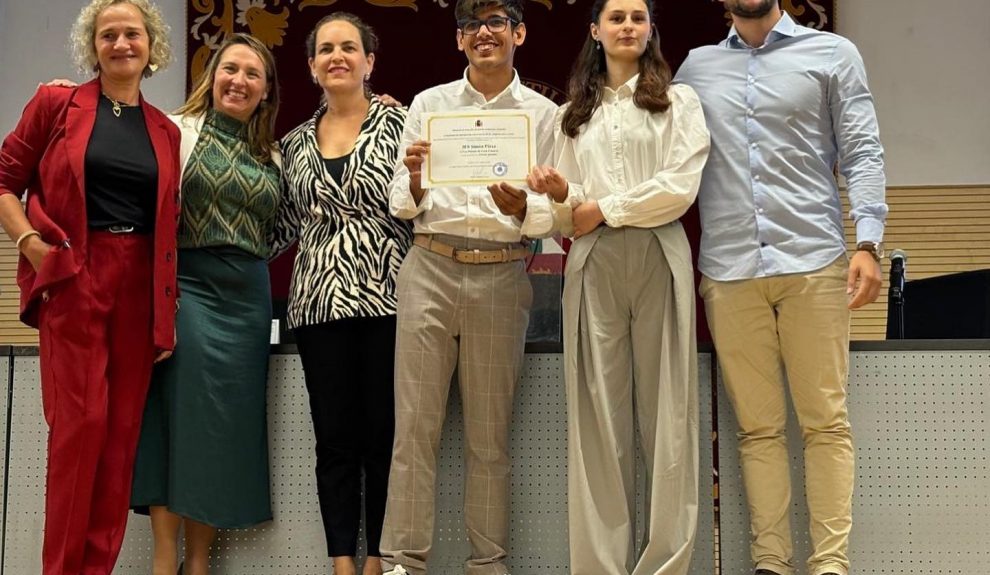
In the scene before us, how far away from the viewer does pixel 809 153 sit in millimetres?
3111

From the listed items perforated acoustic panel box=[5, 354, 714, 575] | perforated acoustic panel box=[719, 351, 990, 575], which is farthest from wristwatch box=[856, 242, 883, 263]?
perforated acoustic panel box=[5, 354, 714, 575]

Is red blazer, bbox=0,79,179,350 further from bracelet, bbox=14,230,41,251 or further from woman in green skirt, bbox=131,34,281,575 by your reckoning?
woman in green skirt, bbox=131,34,281,575

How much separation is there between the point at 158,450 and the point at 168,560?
0.31 meters

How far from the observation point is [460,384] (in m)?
3.18

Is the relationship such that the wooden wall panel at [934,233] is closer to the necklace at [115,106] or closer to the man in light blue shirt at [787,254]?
the man in light blue shirt at [787,254]

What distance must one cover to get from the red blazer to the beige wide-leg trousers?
43.0 inches

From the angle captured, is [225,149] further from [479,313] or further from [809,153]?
[809,153]

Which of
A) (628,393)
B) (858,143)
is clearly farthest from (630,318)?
(858,143)

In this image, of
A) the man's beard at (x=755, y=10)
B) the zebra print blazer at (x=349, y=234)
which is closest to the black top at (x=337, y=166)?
the zebra print blazer at (x=349, y=234)

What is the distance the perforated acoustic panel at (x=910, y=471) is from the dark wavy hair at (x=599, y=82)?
921mm

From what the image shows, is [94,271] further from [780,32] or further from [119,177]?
[780,32]

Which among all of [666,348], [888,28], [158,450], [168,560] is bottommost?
[168,560]

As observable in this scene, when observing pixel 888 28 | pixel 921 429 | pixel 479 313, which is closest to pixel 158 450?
pixel 479 313

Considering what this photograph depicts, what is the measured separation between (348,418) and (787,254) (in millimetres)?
1274
